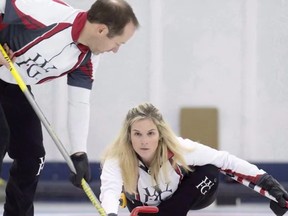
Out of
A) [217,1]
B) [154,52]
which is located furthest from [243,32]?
[154,52]

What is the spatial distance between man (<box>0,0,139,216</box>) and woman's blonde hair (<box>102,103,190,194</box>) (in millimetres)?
278

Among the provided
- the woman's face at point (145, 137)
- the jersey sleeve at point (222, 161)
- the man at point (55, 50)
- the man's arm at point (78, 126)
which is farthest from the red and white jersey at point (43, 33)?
the jersey sleeve at point (222, 161)

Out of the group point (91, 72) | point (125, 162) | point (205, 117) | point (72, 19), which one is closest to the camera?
point (72, 19)

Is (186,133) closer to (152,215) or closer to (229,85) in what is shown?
(229,85)

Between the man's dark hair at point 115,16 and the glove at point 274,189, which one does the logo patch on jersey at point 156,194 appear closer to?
the glove at point 274,189

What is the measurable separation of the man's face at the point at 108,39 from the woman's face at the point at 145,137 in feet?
1.50

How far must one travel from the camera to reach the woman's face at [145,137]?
277 cm

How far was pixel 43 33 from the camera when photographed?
2.44m

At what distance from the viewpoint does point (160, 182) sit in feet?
9.38

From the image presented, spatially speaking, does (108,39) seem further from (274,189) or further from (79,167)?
(274,189)

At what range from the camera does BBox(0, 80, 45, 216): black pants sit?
2662 mm

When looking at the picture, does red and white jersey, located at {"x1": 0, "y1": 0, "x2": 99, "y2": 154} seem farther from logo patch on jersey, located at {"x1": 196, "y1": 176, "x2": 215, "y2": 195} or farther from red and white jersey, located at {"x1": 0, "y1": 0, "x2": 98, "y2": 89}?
logo patch on jersey, located at {"x1": 196, "y1": 176, "x2": 215, "y2": 195}

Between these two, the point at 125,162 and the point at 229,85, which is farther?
the point at 229,85

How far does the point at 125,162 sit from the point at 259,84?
2045 millimetres
